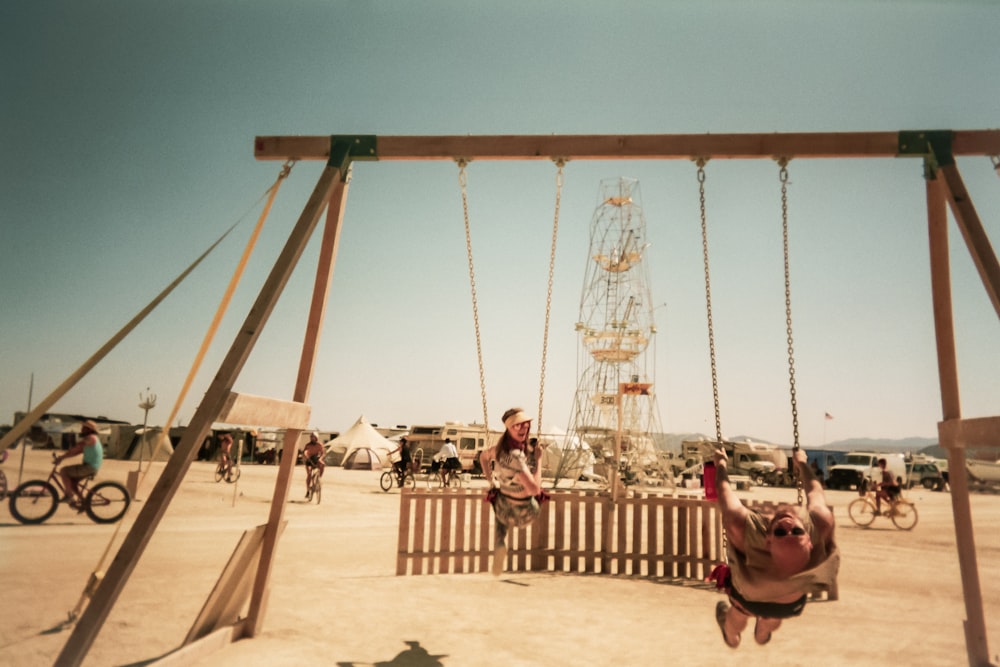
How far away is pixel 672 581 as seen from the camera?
28.0 ft

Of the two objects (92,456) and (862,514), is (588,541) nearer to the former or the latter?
(92,456)

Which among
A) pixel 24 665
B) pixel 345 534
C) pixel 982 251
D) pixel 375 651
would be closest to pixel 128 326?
pixel 24 665

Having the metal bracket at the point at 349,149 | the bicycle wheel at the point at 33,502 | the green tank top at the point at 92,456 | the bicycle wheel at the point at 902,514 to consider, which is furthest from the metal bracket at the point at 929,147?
the bicycle wheel at the point at 33,502

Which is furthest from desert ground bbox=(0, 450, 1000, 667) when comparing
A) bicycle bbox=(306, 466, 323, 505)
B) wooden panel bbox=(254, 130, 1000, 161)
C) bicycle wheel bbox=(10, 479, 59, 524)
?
bicycle bbox=(306, 466, 323, 505)

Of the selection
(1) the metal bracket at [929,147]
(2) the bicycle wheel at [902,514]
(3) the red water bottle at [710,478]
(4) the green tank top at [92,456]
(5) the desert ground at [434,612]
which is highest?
(1) the metal bracket at [929,147]

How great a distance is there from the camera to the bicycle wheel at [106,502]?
1143cm

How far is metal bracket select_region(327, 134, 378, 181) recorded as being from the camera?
587cm

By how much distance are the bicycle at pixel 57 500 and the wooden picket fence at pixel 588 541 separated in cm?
565

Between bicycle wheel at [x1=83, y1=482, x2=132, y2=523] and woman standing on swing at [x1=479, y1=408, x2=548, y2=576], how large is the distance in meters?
8.39

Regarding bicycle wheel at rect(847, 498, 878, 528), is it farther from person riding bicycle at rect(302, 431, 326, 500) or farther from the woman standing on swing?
person riding bicycle at rect(302, 431, 326, 500)

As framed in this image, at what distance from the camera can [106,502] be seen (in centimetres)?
1163

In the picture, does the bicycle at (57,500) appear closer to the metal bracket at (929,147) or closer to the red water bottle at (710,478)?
the red water bottle at (710,478)

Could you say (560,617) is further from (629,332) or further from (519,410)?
(629,332)

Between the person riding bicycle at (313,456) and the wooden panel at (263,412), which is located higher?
the wooden panel at (263,412)
